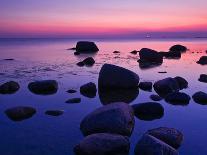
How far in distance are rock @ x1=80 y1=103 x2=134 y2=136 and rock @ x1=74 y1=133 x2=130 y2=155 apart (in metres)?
0.91

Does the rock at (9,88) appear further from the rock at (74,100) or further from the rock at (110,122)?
the rock at (110,122)

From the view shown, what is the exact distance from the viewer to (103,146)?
7.63 metres

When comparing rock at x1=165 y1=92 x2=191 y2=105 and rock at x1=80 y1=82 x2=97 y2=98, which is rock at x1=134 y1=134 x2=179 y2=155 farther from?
rock at x1=80 y1=82 x2=97 y2=98

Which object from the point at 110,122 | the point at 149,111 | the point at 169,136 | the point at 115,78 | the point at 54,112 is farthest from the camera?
the point at 115,78

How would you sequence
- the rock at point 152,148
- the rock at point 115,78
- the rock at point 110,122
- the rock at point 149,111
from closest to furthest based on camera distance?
1. the rock at point 152,148
2. the rock at point 110,122
3. the rock at point 149,111
4. the rock at point 115,78

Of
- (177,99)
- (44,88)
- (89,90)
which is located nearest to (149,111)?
(177,99)

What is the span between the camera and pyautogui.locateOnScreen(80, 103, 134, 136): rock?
9031 millimetres

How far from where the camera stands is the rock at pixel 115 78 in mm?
15901

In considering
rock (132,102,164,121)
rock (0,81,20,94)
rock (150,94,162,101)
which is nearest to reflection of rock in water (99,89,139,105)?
rock (150,94,162,101)

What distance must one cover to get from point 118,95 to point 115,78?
4.30ft

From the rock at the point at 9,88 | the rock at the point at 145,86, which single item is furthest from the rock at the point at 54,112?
the rock at the point at 145,86

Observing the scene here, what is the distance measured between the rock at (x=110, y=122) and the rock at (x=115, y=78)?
Answer: 20.2 ft

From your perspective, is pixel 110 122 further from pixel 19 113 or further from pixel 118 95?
pixel 118 95

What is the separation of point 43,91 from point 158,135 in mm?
8086
